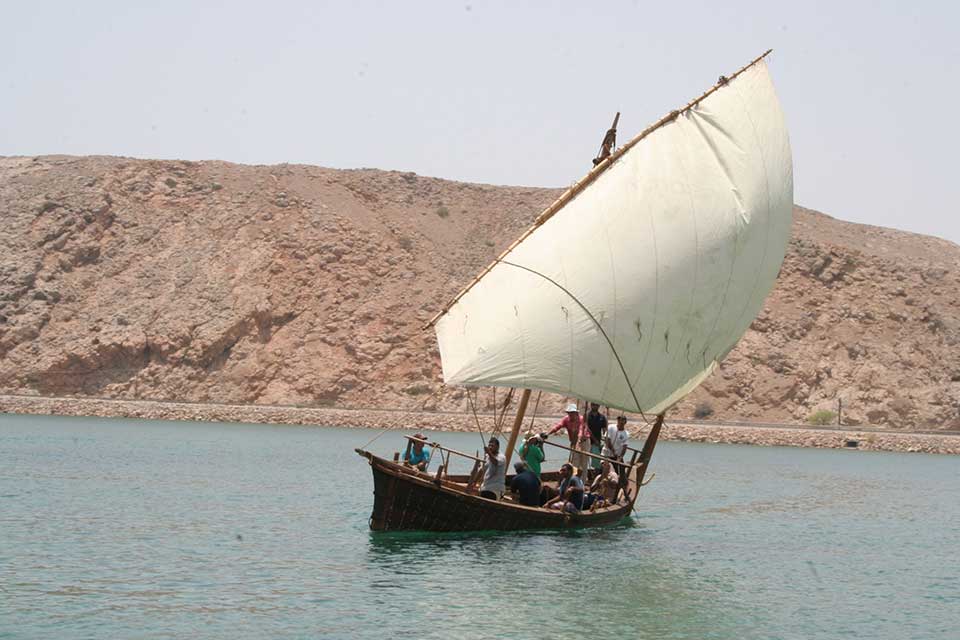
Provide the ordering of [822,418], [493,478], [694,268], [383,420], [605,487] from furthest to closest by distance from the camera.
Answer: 1. [822,418]
2. [383,420]
3. [605,487]
4. [694,268]
5. [493,478]

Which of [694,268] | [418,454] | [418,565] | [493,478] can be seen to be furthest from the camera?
[694,268]

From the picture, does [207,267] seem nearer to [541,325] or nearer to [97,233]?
[97,233]

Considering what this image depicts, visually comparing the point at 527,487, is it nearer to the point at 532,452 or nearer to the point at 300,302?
the point at 532,452

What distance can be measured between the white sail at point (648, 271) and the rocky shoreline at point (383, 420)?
40.3 meters

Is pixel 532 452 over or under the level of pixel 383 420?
over

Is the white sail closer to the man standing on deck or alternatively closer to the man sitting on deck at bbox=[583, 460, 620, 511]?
the man standing on deck

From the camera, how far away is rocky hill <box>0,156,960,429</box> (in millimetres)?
74188

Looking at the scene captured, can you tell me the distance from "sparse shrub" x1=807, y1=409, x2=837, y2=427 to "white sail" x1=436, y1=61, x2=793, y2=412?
164ft

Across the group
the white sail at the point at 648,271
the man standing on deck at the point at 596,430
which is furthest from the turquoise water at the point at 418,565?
the white sail at the point at 648,271

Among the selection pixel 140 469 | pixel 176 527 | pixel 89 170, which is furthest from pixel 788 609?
pixel 89 170

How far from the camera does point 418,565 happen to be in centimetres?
2128

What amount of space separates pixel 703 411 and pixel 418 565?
189ft

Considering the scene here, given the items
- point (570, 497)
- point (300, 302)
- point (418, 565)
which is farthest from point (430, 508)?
point (300, 302)

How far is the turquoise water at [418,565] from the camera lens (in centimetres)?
1764
